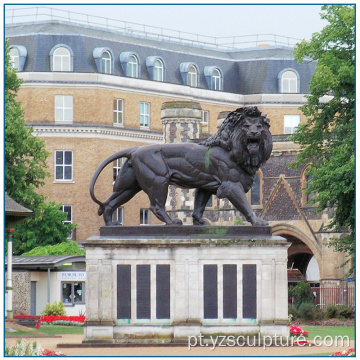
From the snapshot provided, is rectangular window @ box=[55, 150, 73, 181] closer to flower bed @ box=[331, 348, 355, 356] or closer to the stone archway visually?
the stone archway

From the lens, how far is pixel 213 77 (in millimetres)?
93812

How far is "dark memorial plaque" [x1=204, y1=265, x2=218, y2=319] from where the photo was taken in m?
28.8

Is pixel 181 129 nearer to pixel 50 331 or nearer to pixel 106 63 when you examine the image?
pixel 106 63

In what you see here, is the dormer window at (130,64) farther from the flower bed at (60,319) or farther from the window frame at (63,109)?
the flower bed at (60,319)

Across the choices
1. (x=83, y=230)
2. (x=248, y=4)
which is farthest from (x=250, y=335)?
(x=83, y=230)

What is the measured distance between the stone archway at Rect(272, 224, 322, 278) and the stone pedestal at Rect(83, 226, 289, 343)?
4075 centimetres

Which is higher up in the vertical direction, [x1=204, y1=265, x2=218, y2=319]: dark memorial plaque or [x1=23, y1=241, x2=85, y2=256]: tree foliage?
[x1=204, y1=265, x2=218, y2=319]: dark memorial plaque

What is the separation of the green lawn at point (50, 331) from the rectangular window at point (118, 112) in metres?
44.8

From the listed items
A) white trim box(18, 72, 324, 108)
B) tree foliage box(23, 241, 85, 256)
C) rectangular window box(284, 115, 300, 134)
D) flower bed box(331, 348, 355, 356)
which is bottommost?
tree foliage box(23, 241, 85, 256)

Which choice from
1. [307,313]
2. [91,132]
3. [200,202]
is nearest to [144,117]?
[91,132]

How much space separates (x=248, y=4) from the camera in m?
28.6

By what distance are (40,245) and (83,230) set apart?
29.5 ft

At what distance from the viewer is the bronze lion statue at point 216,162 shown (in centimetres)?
2923

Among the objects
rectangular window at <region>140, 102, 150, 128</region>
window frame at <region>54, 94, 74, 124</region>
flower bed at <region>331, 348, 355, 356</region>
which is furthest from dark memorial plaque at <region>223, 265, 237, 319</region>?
rectangular window at <region>140, 102, 150, 128</region>
